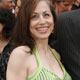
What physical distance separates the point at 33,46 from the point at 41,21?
0.22 metres

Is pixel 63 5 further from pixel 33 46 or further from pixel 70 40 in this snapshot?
pixel 33 46

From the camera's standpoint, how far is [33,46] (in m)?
1.95

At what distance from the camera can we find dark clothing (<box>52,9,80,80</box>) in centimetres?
208

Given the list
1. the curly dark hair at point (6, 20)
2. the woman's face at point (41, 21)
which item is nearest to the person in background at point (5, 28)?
the curly dark hair at point (6, 20)

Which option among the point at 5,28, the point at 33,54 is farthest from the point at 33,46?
the point at 5,28

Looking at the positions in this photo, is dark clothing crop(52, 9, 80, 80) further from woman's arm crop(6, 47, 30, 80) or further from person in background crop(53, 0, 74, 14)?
woman's arm crop(6, 47, 30, 80)

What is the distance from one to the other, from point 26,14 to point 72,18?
1.52 feet

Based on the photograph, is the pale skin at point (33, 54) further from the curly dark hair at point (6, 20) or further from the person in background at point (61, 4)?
the curly dark hair at point (6, 20)

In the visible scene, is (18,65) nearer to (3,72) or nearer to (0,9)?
(3,72)

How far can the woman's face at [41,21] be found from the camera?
6.22ft

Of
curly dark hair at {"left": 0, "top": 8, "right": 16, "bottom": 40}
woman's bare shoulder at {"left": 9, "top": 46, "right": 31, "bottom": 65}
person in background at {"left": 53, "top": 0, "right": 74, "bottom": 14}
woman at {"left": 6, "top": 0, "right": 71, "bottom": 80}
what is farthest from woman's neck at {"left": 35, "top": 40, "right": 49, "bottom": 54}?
curly dark hair at {"left": 0, "top": 8, "right": 16, "bottom": 40}

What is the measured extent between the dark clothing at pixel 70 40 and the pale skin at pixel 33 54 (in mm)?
154

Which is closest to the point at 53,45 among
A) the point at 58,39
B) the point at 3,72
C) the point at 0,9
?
the point at 58,39

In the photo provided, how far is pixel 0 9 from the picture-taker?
2.89 meters
